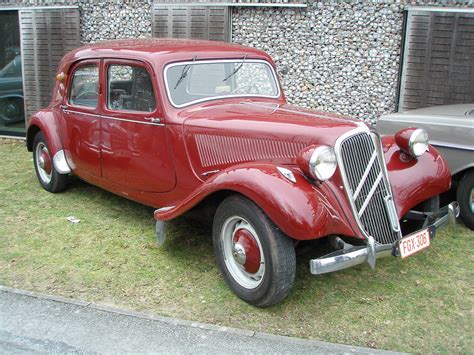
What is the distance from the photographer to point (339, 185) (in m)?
3.41

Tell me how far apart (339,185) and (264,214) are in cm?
55

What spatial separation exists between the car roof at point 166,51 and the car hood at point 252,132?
0.53 m

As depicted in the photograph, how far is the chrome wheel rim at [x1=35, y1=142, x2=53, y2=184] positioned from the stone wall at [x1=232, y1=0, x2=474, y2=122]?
358 centimetres

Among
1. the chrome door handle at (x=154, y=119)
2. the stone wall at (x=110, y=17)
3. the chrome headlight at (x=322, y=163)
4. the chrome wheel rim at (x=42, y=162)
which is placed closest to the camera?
the chrome headlight at (x=322, y=163)

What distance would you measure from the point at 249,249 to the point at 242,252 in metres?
0.07

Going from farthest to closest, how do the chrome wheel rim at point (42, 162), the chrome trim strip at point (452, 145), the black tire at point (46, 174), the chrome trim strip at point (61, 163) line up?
the chrome wheel rim at point (42, 162) < the black tire at point (46, 174) < the chrome trim strip at point (61, 163) < the chrome trim strip at point (452, 145)

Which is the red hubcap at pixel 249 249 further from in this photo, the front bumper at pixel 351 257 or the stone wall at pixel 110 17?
the stone wall at pixel 110 17

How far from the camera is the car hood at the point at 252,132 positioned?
3617 millimetres

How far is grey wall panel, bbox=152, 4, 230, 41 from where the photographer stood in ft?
26.2

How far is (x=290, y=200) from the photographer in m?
3.20

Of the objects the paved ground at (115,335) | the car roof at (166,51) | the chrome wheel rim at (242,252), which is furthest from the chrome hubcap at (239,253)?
the car roof at (166,51)

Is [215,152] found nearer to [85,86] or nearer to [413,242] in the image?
[413,242]

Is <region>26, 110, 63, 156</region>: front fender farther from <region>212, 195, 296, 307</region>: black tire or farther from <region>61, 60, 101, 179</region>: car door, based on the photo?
<region>212, 195, 296, 307</region>: black tire

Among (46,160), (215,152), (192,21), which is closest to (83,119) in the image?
(46,160)
